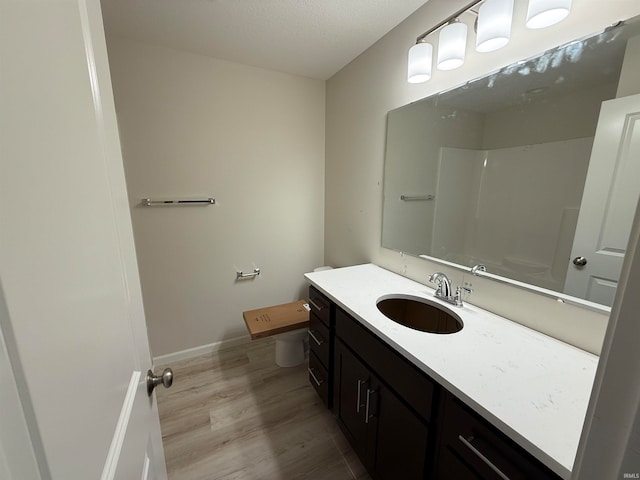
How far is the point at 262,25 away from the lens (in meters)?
1.59

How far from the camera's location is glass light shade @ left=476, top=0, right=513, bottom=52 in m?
0.99

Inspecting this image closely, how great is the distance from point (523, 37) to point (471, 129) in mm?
371

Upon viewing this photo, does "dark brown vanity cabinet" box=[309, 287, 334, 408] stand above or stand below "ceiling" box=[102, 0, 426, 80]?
below

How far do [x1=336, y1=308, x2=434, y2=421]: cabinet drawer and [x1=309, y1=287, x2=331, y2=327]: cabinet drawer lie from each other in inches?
4.7

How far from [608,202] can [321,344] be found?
1.46 meters

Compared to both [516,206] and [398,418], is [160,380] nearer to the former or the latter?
[398,418]

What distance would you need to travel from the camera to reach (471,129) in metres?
1.30

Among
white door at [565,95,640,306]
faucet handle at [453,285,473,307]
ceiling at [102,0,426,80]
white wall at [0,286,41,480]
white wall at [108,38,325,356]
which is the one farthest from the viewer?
white wall at [108,38,325,356]

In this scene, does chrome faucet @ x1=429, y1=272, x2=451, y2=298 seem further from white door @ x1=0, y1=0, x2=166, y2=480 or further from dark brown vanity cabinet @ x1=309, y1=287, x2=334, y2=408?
white door @ x1=0, y1=0, x2=166, y2=480

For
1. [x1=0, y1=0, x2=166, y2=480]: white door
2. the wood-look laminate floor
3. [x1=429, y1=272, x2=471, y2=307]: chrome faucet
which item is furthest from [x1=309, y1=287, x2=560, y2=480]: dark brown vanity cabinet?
[x1=0, y1=0, x2=166, y2=480]: white door

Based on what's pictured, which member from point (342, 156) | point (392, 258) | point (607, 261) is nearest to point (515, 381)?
point (607, 261)

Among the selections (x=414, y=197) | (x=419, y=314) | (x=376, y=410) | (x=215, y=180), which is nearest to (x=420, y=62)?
(x=414, y=197)

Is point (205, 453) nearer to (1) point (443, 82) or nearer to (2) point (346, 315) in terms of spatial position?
(2) point (346, 315)

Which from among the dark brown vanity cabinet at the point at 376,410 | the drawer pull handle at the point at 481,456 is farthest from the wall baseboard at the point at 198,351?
the drawer pull handle at the point at 481,456
